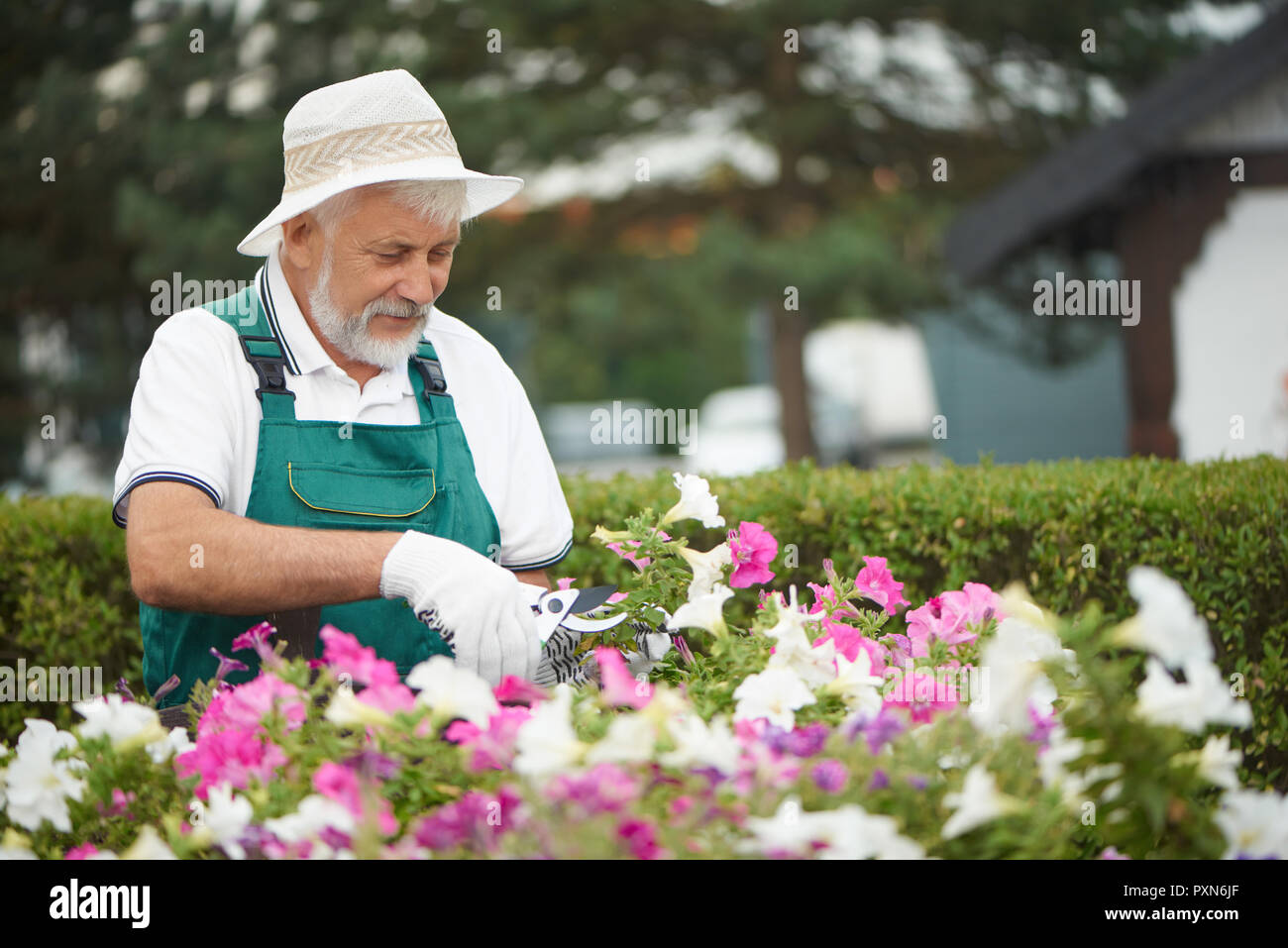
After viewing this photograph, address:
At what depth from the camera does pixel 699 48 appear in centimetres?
1215

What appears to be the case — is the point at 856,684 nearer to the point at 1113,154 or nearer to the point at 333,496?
the point at 333,496

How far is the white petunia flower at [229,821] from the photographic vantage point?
1.33 m

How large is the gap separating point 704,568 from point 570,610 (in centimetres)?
27

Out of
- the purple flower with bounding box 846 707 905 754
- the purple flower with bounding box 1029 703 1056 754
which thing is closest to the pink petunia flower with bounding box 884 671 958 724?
the purple flower with bounding box 1029 703 1056 754

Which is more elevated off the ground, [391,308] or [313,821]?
[391,308]

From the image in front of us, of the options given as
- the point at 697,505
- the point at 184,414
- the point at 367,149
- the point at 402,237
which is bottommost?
the point at 697,505

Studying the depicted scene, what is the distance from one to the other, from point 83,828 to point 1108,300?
1142 centimetres

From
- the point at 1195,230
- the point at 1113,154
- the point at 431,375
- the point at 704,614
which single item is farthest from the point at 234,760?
the point at 1195,230

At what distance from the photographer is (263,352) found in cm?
227

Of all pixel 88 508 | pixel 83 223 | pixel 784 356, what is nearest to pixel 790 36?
pixel 784 356

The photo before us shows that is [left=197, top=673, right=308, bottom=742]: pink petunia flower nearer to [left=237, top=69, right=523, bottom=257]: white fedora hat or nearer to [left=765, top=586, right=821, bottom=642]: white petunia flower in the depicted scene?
[left=765, top=586, right=821, bottom=642]: white petunia flower

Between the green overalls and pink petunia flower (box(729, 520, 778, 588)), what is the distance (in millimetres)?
587

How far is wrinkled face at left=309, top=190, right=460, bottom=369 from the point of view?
89.0 inches

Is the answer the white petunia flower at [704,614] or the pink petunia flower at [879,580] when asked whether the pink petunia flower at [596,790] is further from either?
the pink petunia flower at [879,580]
